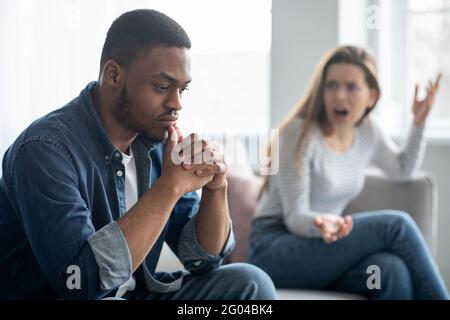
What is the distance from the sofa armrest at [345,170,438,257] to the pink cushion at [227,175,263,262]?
26 cm

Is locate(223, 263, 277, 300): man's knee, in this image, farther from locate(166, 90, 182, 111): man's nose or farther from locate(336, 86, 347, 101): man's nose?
locate(336, 86, 347, 101): man's nose

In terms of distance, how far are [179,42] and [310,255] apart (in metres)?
0.72

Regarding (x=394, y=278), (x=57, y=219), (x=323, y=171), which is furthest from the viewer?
(x=323, y=171)

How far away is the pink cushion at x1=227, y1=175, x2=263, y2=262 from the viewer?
1.61 m

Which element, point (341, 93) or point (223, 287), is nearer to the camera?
point (223, 287)

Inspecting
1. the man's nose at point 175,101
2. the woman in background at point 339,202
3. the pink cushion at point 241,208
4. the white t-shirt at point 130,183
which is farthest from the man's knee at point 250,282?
the pink cushion at point 241,208

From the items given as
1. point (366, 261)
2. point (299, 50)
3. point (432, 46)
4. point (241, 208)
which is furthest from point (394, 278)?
point (432, 46)

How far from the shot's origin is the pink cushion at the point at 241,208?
5.30 ft

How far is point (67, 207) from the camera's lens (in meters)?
0.86

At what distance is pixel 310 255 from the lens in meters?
1.50

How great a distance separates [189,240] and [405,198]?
798 millimetres

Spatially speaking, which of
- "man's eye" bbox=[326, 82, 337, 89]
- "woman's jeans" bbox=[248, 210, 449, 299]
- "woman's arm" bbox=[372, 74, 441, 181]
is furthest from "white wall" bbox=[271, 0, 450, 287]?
"woman's jeans" bbox=[248, 210, 449, 299]

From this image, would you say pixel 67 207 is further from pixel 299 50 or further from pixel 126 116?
pixel 299 50
